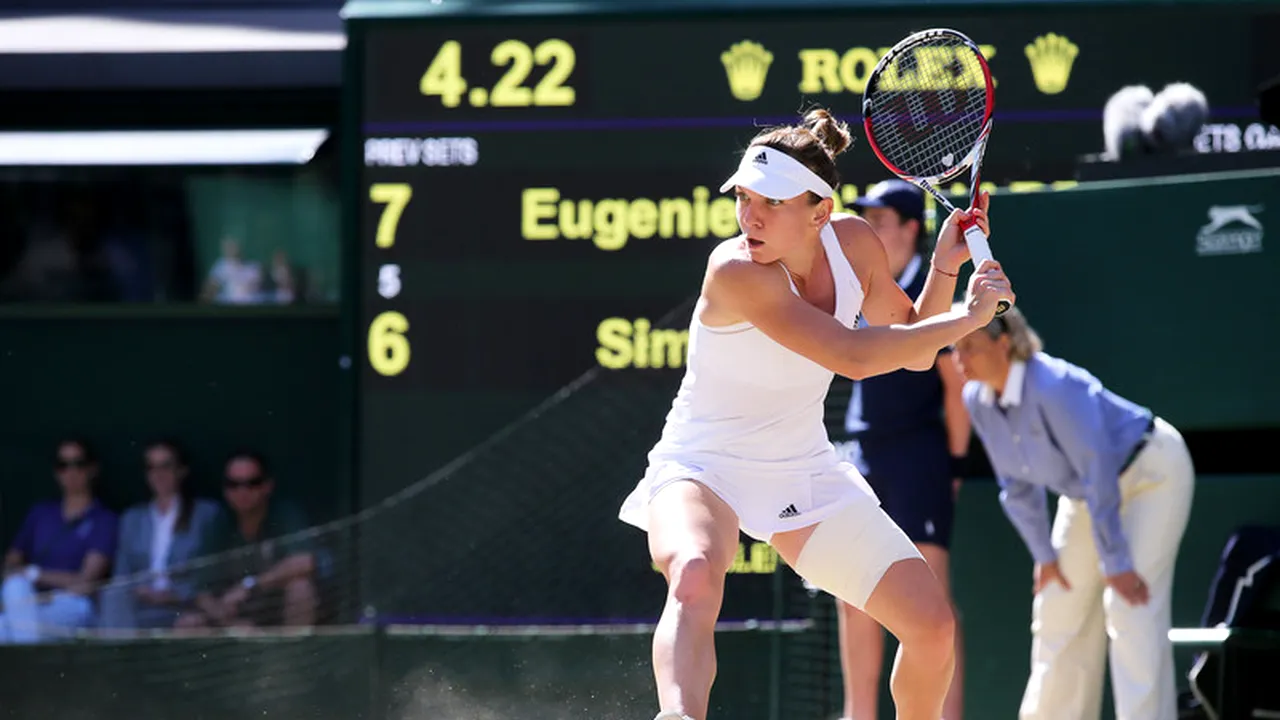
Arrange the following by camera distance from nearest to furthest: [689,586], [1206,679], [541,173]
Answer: [689,586]
[1206,679]
[541,173]

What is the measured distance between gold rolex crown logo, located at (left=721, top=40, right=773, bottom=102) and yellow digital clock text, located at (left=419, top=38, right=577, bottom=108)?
63 cm

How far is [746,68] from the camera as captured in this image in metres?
8.42

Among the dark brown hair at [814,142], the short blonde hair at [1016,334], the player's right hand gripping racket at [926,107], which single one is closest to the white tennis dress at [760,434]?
the dark brown hair at [814,142]

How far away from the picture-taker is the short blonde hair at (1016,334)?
22.6ft

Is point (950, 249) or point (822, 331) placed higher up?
point (950, 249)

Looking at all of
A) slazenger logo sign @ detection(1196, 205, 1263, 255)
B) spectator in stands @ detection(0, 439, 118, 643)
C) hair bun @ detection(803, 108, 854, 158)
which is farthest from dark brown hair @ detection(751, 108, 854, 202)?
spectator in stands @ detection(0, 439, 118, 643)

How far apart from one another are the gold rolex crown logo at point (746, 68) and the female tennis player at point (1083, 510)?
6.10 ft

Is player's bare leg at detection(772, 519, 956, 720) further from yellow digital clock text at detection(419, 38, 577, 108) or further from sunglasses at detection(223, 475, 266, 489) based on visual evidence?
sunglasses at detection(223, 475, 266, 489)

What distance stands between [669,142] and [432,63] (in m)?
1.01

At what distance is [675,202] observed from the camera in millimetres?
8438

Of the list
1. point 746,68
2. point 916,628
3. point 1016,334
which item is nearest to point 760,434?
point 916,628

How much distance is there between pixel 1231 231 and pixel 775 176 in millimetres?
2807

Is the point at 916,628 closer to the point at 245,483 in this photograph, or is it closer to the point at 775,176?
the point at 775,176

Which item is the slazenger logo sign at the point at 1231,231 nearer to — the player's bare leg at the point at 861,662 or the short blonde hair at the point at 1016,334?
the short blonde hair at the point at 1016,334
